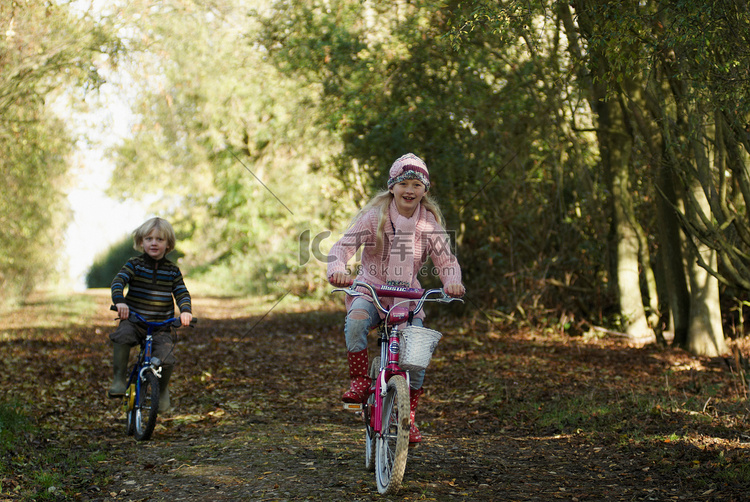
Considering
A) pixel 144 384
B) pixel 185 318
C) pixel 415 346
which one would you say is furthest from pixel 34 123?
pixel 415 346

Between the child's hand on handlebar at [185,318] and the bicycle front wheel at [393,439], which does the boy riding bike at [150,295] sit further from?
the bicycle front wheel at [393,439]

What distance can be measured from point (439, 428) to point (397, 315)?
2.61 m

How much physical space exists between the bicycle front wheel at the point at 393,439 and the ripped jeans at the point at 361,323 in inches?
12.3

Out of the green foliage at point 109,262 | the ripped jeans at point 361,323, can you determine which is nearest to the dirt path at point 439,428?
the ripped jeans at point 361,323

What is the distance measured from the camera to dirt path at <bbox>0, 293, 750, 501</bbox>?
178 inches

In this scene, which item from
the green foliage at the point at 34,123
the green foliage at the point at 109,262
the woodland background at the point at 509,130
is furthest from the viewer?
the green foliage at the point at 109,262

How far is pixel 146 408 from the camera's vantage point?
5965 millimetres

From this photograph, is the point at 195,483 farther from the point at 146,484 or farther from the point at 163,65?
the point at 163,65

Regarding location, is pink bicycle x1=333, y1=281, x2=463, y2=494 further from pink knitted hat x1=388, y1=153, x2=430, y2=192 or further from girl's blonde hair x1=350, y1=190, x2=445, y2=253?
pink knitted hat x1=388, y1=153, x2=430, y2=192

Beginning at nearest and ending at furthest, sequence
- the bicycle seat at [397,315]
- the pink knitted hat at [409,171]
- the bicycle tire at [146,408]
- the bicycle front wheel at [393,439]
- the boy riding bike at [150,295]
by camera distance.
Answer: the bicycle front wheel at [393,439] → the bicycle seat at [397,315] → the pink knitted hat at [409,171] → the bicycle tire at [146,408] → the boy riding bike at [150,295]

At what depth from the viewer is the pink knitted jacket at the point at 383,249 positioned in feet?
15.2

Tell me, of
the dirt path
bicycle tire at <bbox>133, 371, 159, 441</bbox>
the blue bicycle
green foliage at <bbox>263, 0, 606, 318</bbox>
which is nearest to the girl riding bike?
the dirt path

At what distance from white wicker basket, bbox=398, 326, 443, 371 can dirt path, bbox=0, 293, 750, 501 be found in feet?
2.54

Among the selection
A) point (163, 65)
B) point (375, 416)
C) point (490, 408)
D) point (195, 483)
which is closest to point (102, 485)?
point (195, 483)
